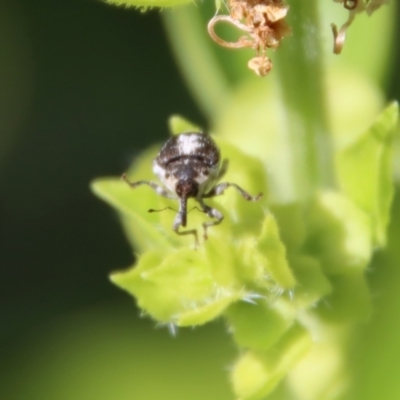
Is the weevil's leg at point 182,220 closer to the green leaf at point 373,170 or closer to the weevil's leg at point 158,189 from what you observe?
the weevil's leg at point 158,189

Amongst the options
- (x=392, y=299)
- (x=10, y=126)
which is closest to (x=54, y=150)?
(x=10, y=126)

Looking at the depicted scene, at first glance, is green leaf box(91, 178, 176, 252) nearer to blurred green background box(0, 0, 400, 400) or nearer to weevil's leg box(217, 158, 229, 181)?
weevil's leg box(217, 158, 229, 181)

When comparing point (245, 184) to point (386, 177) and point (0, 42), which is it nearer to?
point (386, 177)

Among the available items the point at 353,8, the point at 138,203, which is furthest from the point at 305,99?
the point at 138,203

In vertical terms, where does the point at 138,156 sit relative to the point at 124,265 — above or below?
below

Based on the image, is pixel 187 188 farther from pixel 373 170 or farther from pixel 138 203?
pixel 373 170

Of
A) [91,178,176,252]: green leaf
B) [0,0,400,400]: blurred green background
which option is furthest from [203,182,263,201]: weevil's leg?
[0,0,400,400]: blurred green background

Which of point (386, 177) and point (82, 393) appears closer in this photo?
point (386, 177)

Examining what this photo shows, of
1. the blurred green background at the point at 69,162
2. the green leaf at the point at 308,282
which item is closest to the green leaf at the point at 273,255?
the green leaf at the point at 308,282
